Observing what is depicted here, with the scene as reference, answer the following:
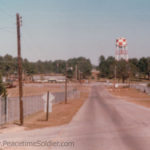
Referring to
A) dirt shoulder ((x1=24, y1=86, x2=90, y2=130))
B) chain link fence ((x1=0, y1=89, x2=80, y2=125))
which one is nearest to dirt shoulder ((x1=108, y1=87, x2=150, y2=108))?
dirt shoulder ((x1=24, y1=86, x2=90, y2=130))

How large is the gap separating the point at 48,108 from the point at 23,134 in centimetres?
734

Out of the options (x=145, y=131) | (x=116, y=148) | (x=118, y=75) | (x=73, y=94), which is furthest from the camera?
(x=118, y=75)

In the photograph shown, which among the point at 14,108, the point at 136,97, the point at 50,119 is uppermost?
the point at 14,108

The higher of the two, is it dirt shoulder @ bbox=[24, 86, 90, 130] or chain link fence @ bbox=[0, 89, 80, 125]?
chain link fence @ bbox=[0, 89, 80, 125]

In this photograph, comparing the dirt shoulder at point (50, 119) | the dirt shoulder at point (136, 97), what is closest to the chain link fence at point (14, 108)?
the dirt shoulder at point (50, 119)

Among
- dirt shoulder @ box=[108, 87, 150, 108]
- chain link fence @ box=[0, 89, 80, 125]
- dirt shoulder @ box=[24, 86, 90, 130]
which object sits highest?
chain link fence @ box=[0, 89, 80, 125]

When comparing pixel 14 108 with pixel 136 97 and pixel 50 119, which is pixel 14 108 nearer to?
pixel 50 119

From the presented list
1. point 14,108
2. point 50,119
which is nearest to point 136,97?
point 50,119

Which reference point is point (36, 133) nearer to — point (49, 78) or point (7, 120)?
point (7, 120)

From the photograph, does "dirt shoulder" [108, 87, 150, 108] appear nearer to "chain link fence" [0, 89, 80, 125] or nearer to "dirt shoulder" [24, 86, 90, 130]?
"dirt shoulder" [24, 86, 90, 130]

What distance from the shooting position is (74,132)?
61.8 feet

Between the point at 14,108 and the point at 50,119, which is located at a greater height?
the point at 14,108

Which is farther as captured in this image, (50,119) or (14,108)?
(50,119)

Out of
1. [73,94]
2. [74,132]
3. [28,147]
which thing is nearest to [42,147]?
[28,147]
